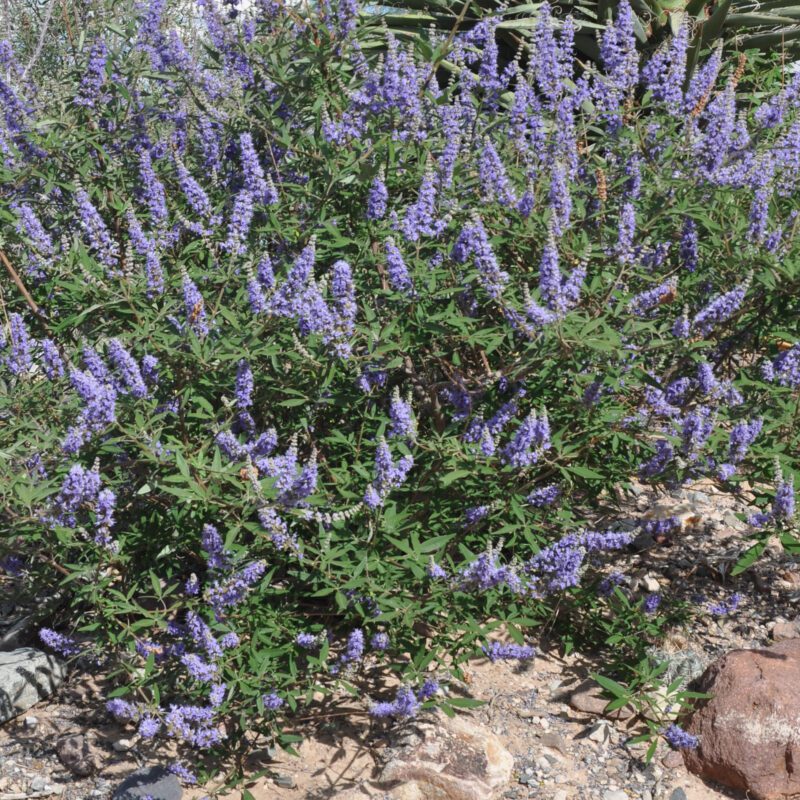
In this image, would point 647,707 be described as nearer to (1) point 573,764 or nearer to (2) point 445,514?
(1) point 573,764

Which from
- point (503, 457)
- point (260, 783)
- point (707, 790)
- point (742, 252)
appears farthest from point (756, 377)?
point (260, 783)

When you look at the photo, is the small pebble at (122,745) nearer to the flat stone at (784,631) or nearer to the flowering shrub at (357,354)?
the flowering shrub at (357,354)

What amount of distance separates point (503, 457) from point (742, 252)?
130cm

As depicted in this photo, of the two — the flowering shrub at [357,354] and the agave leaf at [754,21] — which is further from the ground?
the agave leaf at [754,21]

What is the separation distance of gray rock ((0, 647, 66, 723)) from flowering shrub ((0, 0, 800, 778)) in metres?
0.20

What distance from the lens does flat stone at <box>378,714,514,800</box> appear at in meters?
3.81

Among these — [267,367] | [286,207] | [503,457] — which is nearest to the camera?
[503,457]

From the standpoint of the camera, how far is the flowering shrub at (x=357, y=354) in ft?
12.2

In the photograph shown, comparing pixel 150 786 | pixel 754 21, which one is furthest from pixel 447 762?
pixel 754 21

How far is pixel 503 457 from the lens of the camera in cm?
382

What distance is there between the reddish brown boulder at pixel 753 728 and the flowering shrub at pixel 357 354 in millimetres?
404

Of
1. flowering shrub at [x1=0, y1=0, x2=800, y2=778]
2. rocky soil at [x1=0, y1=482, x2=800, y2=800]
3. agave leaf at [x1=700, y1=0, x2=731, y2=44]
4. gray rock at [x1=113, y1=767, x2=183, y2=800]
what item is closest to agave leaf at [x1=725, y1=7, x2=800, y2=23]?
agave leaf at [x1=700, y1=0, x2=731, y2=44]

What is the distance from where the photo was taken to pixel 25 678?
4379mm

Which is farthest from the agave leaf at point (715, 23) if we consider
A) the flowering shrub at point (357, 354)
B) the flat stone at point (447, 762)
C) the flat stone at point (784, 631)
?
the flat stone at point (447, 762)
